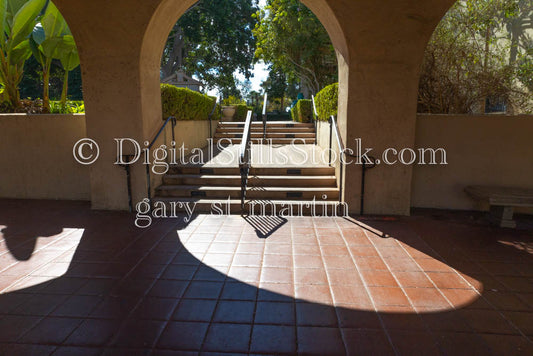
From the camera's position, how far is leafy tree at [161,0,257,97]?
18047mm

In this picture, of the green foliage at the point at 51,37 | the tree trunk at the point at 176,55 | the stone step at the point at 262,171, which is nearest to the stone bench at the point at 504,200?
the stone step at the point at 262,171

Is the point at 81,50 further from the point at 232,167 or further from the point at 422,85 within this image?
the point at 422,85

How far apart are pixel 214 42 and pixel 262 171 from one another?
17.0 m

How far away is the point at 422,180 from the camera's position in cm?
544

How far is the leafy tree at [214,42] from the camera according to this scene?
18.0 meters

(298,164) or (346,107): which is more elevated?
(346,107)

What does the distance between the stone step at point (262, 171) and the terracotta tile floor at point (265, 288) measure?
4.71ft

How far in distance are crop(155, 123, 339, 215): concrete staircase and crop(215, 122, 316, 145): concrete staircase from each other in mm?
3889

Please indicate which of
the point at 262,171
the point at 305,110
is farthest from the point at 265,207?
the point at 305,110

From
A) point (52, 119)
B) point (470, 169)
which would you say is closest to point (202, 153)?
point (52, 119)

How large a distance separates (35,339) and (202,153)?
587 centimetres

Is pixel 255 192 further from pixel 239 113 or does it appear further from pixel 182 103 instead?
pixel 239 113
